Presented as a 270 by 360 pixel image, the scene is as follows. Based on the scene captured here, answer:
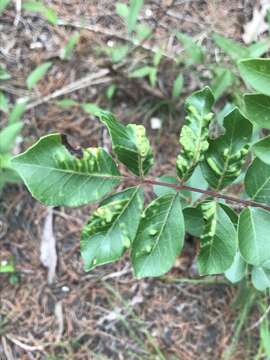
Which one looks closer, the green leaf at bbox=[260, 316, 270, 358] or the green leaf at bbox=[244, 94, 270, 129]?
the green leaf at bbox=[244, 94, 270, 129]

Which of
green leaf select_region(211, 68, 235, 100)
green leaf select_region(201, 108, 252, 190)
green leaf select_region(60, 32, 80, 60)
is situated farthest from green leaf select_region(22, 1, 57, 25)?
green leaf select_region(201, 108, 252, 190)

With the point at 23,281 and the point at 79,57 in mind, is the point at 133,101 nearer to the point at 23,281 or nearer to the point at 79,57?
the point at 79,57

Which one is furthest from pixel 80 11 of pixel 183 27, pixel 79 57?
pixel 183 27

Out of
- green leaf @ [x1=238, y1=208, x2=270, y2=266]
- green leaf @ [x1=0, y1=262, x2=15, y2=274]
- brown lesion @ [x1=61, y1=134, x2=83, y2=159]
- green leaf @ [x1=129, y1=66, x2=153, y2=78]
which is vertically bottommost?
green leaf @ [x1=0, y1=262, x2=15, y2=274]

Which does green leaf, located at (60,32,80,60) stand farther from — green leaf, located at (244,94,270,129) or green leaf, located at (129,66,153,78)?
green leaf, located at (244,94,270,129)

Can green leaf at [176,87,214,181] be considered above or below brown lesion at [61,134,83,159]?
above

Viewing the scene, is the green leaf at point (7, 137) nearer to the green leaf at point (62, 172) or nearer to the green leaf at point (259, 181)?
the green leaf at point (62, 172)
